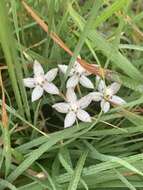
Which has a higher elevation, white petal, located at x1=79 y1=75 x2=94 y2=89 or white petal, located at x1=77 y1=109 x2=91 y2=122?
white petal, located at x1=79 y1=75 x2=94 y2=89

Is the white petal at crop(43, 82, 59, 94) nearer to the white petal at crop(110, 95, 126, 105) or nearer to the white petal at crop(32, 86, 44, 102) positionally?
the white petal at crop(32, 86, 44, 102)

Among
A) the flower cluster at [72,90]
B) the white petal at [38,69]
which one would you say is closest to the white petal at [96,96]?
the flower cluster at [72,90]

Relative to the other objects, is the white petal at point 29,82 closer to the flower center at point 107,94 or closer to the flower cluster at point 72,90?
the flower cluster at point 72,90

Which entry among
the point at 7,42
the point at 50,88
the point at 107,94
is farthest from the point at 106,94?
the point at 7,42

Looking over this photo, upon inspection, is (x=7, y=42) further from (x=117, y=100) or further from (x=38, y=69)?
(x=117, y=100)

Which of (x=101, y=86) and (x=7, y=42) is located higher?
(x=7, y=42)

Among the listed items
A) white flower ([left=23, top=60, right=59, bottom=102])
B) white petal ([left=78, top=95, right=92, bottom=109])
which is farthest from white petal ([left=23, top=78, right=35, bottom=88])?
white petal ([left=78, top=95, right=92, bottom=109])

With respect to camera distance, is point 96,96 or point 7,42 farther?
point 96,96

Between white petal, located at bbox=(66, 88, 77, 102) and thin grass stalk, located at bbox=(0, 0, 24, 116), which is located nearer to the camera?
thin grass stalk, located at bbox=(0, 0, 24, 116)
